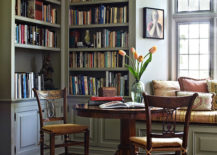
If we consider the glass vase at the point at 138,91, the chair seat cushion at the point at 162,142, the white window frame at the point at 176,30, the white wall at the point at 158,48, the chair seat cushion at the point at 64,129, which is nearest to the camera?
the chair seat cushion at the point at 162,142

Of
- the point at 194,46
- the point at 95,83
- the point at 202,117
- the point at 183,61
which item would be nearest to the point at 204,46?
the point at 194,46

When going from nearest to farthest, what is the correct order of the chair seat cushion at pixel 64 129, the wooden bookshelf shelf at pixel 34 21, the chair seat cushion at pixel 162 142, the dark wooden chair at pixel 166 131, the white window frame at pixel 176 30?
the dark wooden chair at pixel 166 131 → the chair seat cushion at pixel 162 142 → the chair seat cushion at pixel 64 129 → the wooden bookshelf shelf at pixel 34 21 → the white window frame at pixel 176 30

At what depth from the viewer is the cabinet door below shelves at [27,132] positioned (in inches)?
166

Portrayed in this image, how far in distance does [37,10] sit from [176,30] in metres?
2.10

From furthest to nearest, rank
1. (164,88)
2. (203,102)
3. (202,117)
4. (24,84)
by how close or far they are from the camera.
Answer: (164,88) < (203,102) < (24,84) < (202,117)

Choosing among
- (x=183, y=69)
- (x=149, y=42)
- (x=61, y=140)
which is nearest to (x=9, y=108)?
(x=61, y=140)

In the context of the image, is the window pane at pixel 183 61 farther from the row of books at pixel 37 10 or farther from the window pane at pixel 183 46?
the row of books at pixel 37 10

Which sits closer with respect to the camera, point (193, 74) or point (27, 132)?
point (27, 132)

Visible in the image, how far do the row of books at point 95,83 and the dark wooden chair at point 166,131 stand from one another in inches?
70.7

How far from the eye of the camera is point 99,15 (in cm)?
504

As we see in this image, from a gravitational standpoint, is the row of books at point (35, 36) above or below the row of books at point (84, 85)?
above

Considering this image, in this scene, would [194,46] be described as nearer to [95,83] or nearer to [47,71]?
[95,83]

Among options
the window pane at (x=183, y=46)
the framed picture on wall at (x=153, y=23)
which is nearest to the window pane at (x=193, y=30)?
the window pane at (x=183, y=46)

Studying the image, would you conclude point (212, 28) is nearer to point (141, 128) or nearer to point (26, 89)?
point (141, 128)
